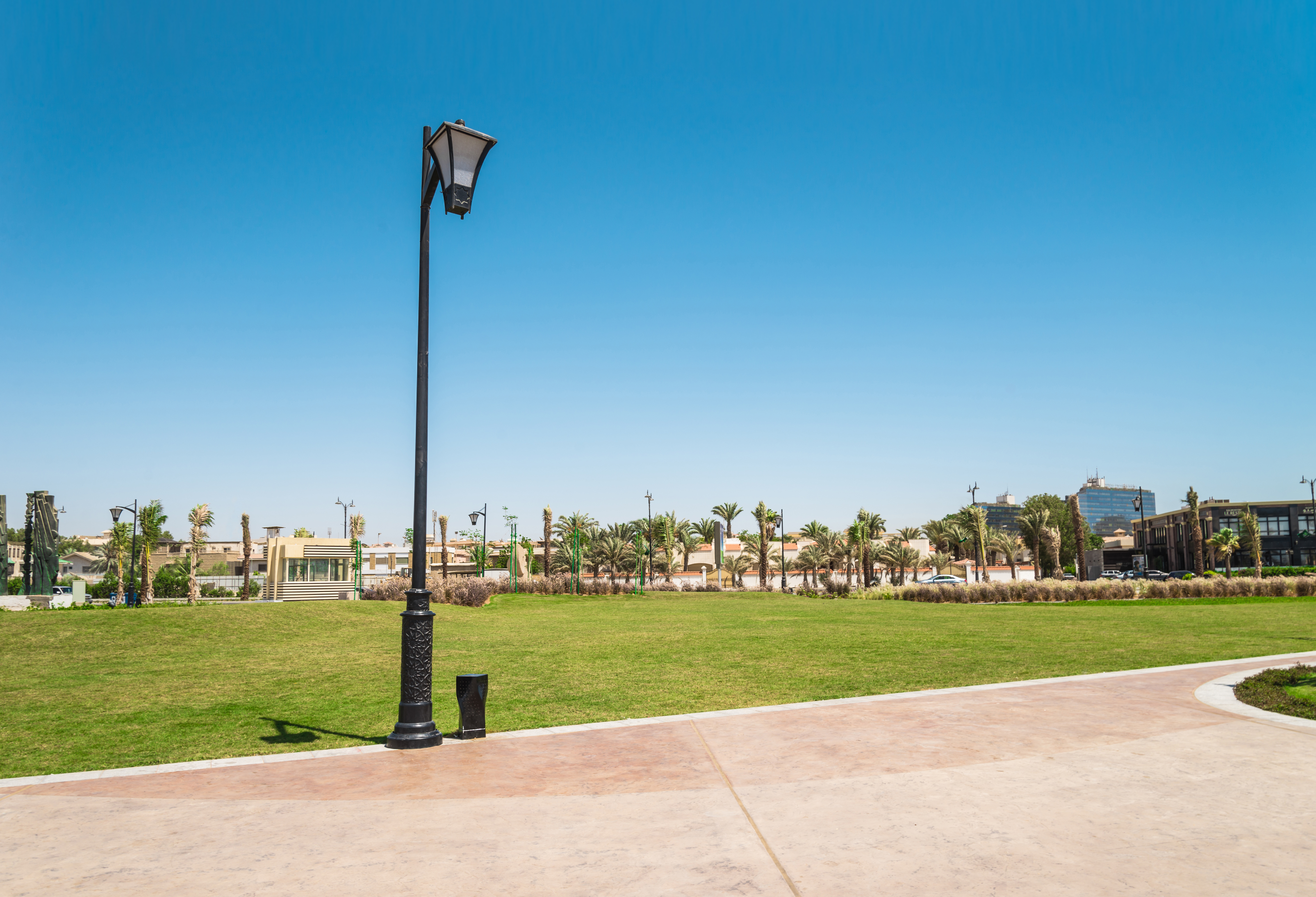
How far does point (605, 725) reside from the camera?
8.09m

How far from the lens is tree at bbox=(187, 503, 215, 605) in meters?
39.4

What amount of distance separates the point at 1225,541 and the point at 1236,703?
318 ft

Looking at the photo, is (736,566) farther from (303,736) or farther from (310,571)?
(303,736)

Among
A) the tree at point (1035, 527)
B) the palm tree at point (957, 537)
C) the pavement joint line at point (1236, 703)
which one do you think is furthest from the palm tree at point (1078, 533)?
the pavement joint line at point (1236, 703)

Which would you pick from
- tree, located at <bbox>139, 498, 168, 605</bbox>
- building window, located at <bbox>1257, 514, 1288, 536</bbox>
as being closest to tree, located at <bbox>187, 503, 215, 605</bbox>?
tree, located at <bbox>139, 498, 168, 605</bbox>

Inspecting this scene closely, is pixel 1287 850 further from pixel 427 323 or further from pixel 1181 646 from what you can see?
pixel 1181 646

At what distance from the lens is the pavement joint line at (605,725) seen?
21.2ft

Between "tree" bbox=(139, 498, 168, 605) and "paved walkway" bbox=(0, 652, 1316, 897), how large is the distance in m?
41.6

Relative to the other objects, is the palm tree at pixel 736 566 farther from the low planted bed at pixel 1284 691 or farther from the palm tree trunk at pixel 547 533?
the low planted bed at pixel 1284 691

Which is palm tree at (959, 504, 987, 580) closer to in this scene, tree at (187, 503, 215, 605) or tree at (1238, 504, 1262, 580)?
tree at (1238, 504, 1262, 580)

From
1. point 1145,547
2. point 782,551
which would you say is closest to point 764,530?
point 782,551

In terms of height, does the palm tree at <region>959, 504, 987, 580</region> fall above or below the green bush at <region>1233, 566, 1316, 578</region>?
above

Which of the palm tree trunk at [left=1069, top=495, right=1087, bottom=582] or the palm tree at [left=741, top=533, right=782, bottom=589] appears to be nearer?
the palm tree trunk at [left=1069, top=495, right=1087, bottom=582]

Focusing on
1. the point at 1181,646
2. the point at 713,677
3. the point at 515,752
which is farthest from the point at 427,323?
the point at 1181,646
